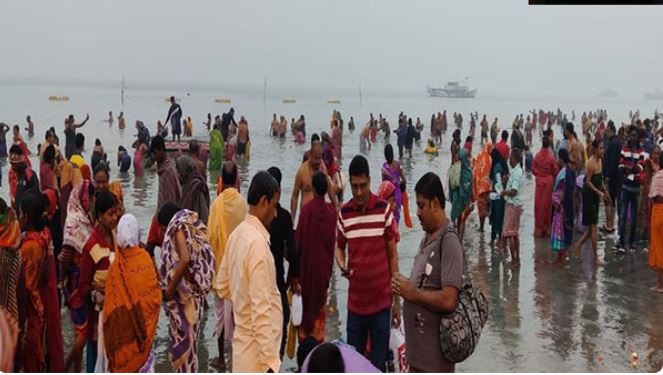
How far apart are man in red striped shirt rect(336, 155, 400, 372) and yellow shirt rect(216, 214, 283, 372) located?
1279 mm

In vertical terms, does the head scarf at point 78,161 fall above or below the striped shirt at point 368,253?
above

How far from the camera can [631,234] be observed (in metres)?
10.1

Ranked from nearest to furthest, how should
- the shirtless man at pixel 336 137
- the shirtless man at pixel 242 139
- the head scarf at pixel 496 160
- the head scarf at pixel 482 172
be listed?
Result: the head scarf at pixel 496 160 → the head scarf at pixel 482 172 → the shirtless man at pixel 242 139 → the shirtless man at pixel 336 137

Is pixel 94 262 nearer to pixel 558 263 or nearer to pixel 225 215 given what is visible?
pixel 225 215

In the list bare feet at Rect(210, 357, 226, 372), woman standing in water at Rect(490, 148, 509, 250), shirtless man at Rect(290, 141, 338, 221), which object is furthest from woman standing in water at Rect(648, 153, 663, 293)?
bare feet at Rect(210, 357, 226, 372)

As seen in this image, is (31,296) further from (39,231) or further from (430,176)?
(430,176)

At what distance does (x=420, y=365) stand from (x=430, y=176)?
984mm

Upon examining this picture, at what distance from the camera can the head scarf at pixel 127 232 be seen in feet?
14.4

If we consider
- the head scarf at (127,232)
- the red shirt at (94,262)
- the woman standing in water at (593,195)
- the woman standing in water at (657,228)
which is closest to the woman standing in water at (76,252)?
the red shirt at (94,262)

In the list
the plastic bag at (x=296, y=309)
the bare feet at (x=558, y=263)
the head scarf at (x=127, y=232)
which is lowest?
the bare feet at (x=558, y=263)

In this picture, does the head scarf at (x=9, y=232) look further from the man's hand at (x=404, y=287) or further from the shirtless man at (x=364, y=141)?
the shirtless man at (x=364, y=141)

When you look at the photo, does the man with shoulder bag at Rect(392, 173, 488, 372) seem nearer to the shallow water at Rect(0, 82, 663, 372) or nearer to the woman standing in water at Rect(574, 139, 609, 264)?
the shallow water at Rect(0, 82, 663, 372)

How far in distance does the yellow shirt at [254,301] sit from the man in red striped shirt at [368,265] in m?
1.28

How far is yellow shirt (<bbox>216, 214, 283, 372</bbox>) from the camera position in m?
3.67
